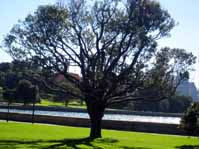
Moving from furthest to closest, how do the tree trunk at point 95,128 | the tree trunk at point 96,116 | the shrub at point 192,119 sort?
the tree trunk at point 96,116
the tree trunk at point 95,128
the shrub at point 192,119

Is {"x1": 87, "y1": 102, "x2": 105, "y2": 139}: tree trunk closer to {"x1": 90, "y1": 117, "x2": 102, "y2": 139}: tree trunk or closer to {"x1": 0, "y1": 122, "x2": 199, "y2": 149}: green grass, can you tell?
{"x1": 90, "y1": 117, "x2": 102, "y2": 139}: tree trunk

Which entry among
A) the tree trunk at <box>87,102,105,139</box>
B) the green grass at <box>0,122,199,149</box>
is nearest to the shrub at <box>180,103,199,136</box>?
the green grass at <box>0,122,199,149</box>

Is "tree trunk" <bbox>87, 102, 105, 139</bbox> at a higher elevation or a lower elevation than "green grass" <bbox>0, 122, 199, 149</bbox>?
higher

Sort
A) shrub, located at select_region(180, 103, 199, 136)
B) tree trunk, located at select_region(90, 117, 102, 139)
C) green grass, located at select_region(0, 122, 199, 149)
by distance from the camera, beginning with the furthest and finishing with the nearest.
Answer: tree trunk, located at select_region(90, 117, 102, 139), shrub, located at select_region(180, 103, 199, 136), green grass, located at select_region(0, 122, 199, 149)

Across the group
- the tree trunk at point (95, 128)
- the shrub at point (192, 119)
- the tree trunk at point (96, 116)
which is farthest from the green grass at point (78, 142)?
the shrub at point (192, 119)

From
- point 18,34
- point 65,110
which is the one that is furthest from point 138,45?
point 65,110

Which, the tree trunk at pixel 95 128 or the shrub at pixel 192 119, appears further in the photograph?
the tree trunk at pixel 95 128

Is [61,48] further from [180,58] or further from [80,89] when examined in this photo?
[180,58]

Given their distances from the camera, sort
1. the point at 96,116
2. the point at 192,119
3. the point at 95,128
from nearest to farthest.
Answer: the point at 192,119
the point at 95,128
the point at 96,116

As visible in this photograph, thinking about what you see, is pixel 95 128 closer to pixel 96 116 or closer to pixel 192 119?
pixel 96 116

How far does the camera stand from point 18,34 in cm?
3044

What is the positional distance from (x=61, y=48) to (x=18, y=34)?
2.95m

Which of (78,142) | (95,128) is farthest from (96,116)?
(78,142)

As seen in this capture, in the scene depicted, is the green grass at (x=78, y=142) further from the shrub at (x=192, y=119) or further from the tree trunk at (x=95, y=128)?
the shrub at (x=192, y=119)
